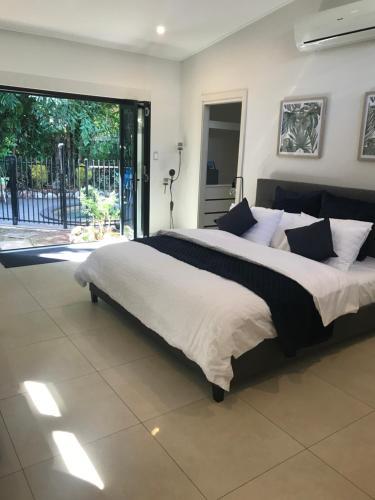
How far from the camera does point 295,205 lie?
4.13m

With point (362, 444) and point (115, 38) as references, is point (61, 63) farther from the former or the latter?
point (362, 444)

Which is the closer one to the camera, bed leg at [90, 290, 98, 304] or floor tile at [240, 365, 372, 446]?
floor tile at [240, 365, 372, 446]

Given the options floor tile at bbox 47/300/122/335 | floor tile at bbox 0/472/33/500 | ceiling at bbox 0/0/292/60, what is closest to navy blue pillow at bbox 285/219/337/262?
floor tile at bbox 47/300/122/335

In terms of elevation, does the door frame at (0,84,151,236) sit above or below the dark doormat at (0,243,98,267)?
Result: above

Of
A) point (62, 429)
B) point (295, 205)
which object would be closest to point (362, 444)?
point (62, 429)

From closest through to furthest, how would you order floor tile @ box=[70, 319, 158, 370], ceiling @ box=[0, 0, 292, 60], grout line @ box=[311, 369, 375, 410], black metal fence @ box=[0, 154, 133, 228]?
grout line @ box=[311, 369, 375, 410] → floor tile @ box=[70, 319, 158, 370] → ceiling @ box=[0, 0, 292, 60] → black metal fence @ box=[0, 154, 133, 228]

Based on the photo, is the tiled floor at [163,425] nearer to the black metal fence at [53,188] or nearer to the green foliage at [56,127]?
the black metal fence at [53,188]

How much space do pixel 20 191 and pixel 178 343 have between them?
21.6 feet

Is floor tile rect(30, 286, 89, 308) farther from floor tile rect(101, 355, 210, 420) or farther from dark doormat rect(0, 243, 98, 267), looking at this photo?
floor tile rect(101, 355, 210, 420)

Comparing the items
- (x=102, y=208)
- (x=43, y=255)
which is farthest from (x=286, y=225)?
(x=102, y=208)

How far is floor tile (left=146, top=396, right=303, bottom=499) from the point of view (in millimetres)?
1895

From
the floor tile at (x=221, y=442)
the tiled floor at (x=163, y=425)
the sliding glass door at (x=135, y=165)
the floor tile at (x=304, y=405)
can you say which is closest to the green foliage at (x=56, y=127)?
the sliding glass door at (x=135, y=165)

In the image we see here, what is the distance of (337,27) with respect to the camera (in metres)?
3.71

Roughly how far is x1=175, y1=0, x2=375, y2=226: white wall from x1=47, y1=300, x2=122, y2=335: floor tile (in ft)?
8.19
